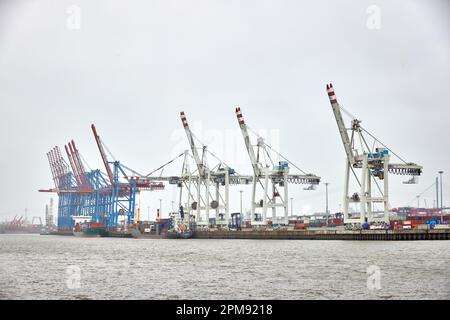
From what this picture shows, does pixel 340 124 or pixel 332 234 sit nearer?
pixel 340 124

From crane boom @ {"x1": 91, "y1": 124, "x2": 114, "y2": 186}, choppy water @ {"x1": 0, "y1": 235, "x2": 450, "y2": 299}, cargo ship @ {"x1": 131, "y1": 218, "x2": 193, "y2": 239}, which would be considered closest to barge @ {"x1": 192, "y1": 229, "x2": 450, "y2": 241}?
cargo ship @ {"x1": 131, "y1": 218, "x2": 193, "y2": 239}

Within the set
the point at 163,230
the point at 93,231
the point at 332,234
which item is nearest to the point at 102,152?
the point at 93,231

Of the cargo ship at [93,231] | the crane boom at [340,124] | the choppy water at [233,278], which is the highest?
the crane boom at [340,124]

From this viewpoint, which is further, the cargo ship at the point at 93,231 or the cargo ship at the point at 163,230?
the cargo ship at the point at 93,231

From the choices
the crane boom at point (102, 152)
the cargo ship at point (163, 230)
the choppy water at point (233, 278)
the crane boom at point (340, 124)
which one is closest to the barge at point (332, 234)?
the cargo ship at point (163, 230)

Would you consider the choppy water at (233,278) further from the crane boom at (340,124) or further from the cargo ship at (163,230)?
the cargo ship at (163,230)

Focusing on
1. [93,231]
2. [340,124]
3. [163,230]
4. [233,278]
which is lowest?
[233,278]

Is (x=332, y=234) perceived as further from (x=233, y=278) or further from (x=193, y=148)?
(x=233, y=278)

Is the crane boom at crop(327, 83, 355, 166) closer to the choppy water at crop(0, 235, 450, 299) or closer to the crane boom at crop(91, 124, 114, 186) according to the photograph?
the choppy water at crop(0, 235, 450, 299)

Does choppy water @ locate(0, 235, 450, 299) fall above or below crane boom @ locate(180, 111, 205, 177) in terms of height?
below

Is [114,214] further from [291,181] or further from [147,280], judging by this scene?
[147,280]

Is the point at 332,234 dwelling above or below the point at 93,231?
above

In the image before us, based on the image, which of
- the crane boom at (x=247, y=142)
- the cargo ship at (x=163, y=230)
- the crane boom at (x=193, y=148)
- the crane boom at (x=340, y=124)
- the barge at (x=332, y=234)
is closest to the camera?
the barge at (x=332, y=234)
